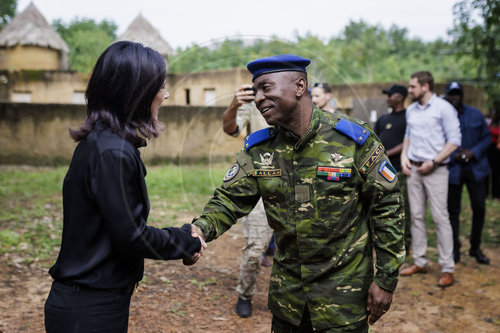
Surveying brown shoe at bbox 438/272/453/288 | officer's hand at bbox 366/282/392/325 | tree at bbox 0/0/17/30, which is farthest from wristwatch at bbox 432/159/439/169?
tree at bbox 0/0/17/30

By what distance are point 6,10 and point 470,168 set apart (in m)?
32.6

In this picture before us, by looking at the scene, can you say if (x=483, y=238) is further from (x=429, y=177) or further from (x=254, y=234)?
(x=254, y=234)

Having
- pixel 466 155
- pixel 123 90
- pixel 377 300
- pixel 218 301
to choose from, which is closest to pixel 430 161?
pixel 466 155

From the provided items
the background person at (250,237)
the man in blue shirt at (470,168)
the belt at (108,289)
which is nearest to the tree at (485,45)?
the man in blue shirt at (470,168)

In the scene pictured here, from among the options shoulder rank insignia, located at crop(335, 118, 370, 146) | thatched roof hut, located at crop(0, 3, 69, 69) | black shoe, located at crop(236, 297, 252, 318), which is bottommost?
black shoe, located at crop(236, 297, 252, 318)

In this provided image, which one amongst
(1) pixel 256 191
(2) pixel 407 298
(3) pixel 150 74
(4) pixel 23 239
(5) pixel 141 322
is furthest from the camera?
(4) pixel 23 239

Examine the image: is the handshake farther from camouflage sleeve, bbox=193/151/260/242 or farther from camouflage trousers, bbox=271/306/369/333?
camouflage trousers, bbox=271/306/369/333

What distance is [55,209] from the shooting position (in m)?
8.23

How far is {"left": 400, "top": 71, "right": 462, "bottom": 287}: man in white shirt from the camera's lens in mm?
5066

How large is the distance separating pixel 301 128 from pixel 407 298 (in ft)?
10.8

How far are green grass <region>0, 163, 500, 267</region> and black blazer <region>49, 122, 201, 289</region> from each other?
5.03 feet

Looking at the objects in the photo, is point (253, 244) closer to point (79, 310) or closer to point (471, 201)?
point (79, 310)

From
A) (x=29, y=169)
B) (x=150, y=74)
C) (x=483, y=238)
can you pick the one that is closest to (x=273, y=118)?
(x=150, y=74)

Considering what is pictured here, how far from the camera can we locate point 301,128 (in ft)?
7.68
